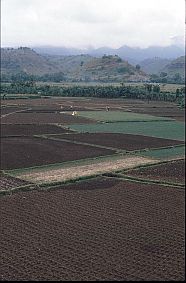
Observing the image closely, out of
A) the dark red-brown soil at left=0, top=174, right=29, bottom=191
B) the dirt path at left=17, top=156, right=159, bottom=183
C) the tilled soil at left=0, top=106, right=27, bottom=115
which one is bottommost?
the dark red-brown soil at left=0, top=174, right=29, bottom=191

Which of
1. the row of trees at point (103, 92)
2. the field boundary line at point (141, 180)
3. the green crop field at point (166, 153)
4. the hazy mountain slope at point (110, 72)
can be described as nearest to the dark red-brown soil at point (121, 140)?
the green crop field at point (166, 153)

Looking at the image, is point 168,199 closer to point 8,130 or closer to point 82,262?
point 82,262

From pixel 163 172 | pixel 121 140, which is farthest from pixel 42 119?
pixel 163 172

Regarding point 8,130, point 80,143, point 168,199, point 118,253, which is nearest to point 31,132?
point 8,130

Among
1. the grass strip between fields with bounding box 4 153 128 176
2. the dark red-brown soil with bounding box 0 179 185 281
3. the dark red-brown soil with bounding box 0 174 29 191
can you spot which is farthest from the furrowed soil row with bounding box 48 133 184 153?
the dark red-brown soil with bounding box 0 179 185 281

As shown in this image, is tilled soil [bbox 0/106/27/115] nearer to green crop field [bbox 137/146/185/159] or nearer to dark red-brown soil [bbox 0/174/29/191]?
green crop field [bbox 137/146/185/159]

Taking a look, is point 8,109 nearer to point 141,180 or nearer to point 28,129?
point 28,129

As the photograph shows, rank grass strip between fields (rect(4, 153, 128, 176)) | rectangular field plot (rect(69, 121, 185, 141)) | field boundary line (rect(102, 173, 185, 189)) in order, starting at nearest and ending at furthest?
field boundary line (rect(102, 173, 185, 189)) < grass strip between fields (rect(4, 153, 128, 176)) < rectangular field plot (rect(69, 121, 185, 141))
